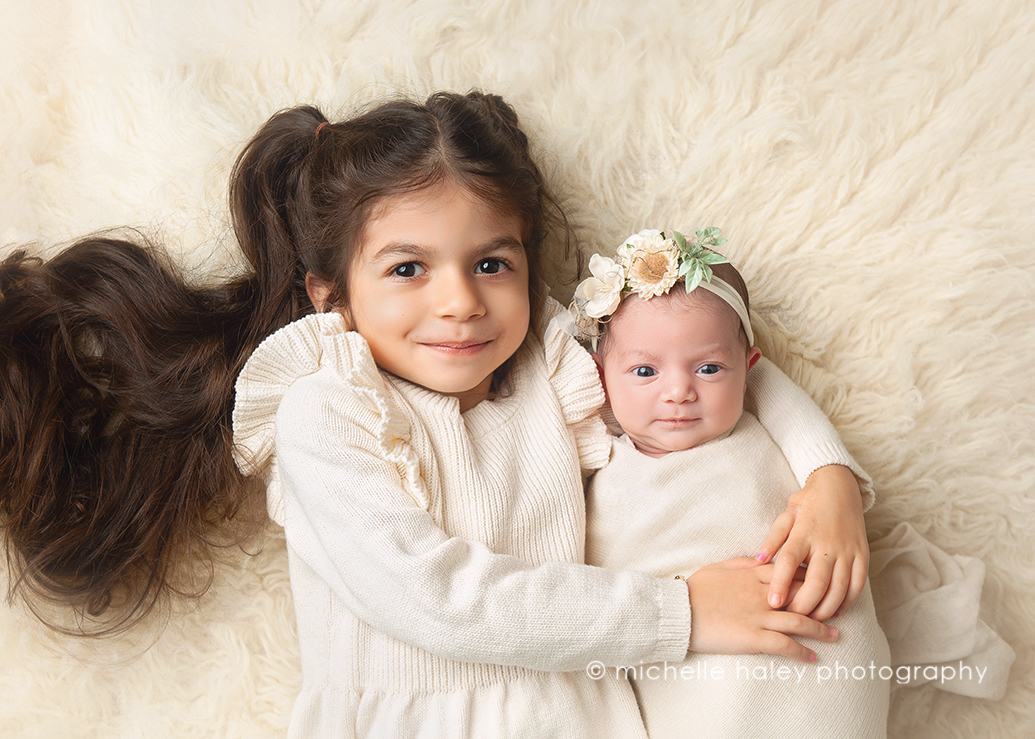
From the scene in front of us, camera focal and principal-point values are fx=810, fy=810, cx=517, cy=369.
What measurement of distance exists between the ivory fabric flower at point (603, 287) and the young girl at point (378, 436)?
108 millimetres

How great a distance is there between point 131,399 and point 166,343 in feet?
0.38

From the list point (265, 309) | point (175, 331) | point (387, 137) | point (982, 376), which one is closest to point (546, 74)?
point (387, 137)

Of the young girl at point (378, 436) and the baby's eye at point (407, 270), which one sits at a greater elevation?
the baby's eye at point (407, 270)

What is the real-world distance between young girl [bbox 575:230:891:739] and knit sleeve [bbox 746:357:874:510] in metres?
0.03

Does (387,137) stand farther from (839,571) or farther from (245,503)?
(839,571)

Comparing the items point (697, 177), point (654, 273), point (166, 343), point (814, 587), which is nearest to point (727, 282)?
point (654, 273)

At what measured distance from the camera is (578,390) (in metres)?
1.42

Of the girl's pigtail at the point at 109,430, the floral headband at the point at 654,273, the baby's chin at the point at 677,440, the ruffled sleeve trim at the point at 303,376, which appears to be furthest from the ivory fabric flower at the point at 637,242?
the girl's pigtail at the point at 109,430

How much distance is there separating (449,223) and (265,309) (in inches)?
16.0

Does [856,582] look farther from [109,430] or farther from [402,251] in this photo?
[109,430]

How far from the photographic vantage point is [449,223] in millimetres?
1292

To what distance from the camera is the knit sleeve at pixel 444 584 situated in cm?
117

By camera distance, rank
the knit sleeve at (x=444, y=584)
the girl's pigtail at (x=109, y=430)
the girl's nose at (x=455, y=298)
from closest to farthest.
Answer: the knit sleeve at (x=444, y=584) < the girl's nose at (x=455, y=298) < the girl's pigtail at (x=109, y=430)

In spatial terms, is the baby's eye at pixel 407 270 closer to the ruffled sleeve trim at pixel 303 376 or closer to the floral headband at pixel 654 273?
the ruffled sleeve trim at pixel 303 376
